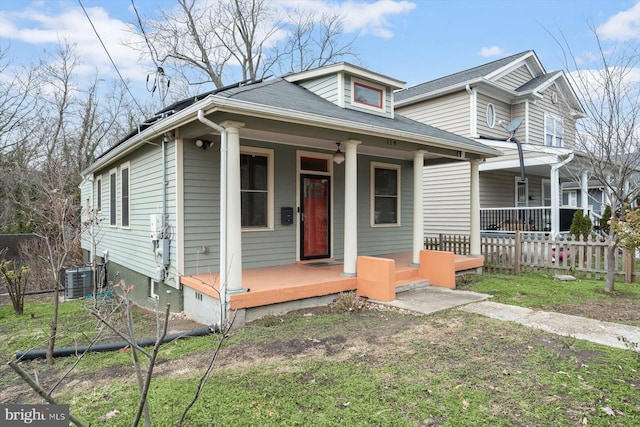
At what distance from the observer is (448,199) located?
13375 mm

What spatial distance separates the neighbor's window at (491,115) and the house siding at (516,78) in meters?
1.06

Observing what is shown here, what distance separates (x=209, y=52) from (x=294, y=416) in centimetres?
2084

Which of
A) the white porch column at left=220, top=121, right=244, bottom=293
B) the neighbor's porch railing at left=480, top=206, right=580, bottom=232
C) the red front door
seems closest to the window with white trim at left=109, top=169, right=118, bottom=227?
the red front door

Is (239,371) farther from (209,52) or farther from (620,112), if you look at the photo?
(209,52)

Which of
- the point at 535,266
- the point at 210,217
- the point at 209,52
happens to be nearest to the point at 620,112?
the point at 535,266

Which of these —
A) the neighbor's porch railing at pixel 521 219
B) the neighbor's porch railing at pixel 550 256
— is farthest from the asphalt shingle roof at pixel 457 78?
the neighbor's porch railing at pixel 550 256

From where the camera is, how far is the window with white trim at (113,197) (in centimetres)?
981

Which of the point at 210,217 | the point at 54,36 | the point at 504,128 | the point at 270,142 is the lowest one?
the point at 210,217

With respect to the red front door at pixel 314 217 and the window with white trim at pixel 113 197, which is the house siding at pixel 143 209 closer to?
the window with white trim at pixel 113 197

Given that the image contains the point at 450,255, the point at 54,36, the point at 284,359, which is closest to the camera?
the point at 284,359

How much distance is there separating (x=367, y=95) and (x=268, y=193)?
2964 millimetres

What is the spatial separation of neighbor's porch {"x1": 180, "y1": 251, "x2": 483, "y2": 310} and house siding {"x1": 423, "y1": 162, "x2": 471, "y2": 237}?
18.6 feet

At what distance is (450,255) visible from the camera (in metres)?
7.07

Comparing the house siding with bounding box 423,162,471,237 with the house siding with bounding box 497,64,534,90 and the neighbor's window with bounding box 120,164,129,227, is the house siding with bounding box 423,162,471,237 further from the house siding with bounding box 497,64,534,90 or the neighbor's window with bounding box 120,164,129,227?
the neighbor's window with bounding box 120,164,129,227
